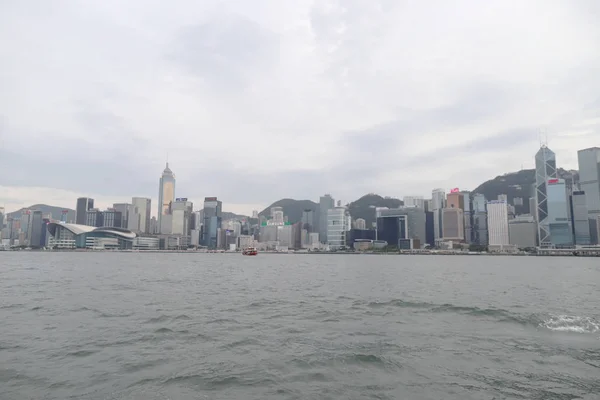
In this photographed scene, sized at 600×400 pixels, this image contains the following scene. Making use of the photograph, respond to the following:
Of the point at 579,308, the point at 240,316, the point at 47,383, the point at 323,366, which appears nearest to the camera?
the point at 47,383

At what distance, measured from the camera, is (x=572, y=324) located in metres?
19.3

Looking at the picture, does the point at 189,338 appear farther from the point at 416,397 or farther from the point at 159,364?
the point at 416,397

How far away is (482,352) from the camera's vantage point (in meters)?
14.4

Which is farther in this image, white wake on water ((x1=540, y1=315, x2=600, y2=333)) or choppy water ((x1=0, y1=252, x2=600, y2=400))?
white wake on water ((x1=540, y1=315, x2=600, y2=333))

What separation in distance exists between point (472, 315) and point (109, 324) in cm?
1898

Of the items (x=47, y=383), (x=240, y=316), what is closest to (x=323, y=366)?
(x=47, y=383)

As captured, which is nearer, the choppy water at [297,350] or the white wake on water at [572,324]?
the choppy water at [297,350]

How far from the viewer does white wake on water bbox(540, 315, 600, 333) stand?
18087mm

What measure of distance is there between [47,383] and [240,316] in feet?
36.5

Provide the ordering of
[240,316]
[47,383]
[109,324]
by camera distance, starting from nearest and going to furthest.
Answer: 1. [47,383]
2. [109,324]
3. [240,316]

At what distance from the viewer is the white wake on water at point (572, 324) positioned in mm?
18087

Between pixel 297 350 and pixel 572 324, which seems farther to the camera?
pixel 572 324

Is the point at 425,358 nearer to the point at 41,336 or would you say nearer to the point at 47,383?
the point at 47,383

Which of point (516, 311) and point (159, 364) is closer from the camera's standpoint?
point (159, 364)
